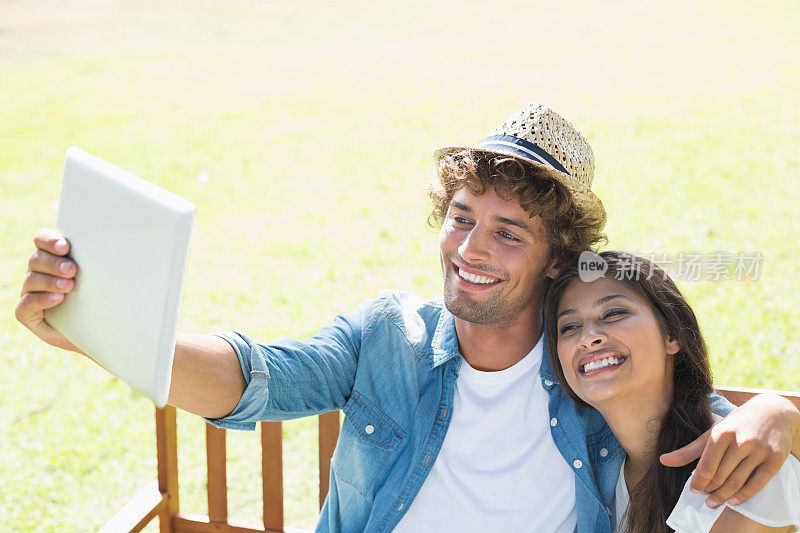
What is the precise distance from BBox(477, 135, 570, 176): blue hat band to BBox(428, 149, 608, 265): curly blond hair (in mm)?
21

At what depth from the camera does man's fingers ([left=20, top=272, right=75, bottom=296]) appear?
5.27 feet

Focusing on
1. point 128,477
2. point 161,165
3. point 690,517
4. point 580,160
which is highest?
point 580,160

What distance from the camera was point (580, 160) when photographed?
2.27 m

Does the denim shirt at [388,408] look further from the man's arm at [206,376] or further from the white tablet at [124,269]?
the white tablet at [124,269]

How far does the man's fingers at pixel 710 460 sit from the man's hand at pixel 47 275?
127cm

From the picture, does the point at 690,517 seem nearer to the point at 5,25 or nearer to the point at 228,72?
the point at 228,72

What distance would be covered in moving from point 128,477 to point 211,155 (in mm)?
4500

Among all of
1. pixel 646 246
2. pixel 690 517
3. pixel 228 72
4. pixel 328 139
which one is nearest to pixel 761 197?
pixel 646 246

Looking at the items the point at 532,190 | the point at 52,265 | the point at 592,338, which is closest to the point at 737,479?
the point at 592,338

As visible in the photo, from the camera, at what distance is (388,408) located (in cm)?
224

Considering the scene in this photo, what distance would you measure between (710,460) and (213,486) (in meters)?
1.43

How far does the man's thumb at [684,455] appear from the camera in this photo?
6.07ft

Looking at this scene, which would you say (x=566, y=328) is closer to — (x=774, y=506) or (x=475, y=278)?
(x=475, y=278)

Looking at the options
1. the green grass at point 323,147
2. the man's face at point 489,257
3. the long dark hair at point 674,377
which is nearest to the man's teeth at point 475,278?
the man's face at point 489,257
